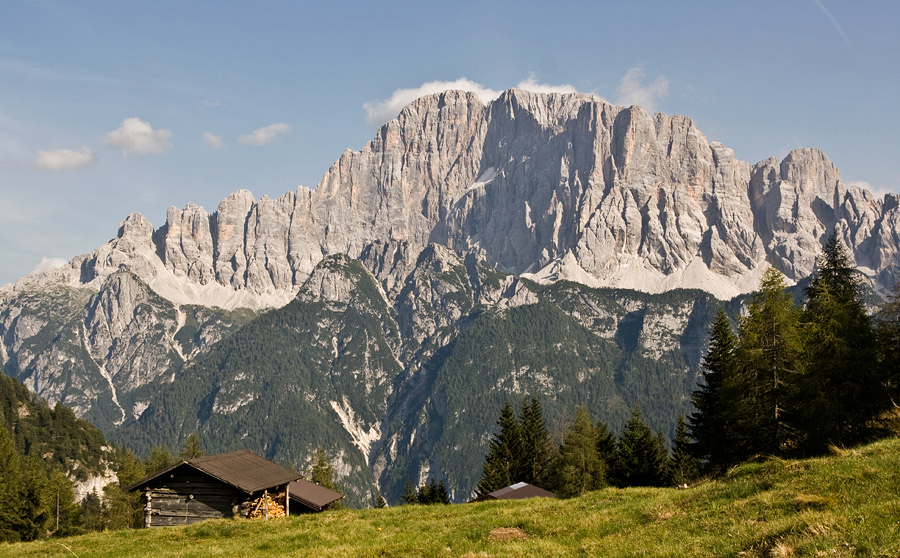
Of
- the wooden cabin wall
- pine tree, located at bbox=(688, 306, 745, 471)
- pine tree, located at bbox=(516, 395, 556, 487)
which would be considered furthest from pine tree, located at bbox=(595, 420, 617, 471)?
the wooden cabin wall

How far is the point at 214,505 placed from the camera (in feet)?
123

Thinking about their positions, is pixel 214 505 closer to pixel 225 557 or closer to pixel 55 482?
pixel 225 557

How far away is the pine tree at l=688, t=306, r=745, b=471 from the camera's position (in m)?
49.2

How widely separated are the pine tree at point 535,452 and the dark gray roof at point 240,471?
4702cm

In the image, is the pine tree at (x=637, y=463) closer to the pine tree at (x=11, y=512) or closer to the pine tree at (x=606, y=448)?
the pine tree at (x=606, y=448)

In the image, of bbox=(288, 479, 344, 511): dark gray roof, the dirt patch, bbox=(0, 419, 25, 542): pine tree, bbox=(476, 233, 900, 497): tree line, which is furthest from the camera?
bbox=(0, 419, 25, 542): pine tree

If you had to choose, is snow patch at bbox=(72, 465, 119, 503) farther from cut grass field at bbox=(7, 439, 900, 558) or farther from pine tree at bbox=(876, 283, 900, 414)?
pine tree at bbox=(876, 283, 900, 414)

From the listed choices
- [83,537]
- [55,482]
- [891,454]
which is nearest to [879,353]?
[891,454]

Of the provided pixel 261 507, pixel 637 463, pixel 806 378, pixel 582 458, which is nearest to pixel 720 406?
pixel 806 378

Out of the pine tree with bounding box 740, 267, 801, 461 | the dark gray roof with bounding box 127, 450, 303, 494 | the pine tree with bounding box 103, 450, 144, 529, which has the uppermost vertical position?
the pine tree with bounding box 740, 267, 801, 461

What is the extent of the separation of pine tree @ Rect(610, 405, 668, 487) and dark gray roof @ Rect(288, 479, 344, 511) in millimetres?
34547

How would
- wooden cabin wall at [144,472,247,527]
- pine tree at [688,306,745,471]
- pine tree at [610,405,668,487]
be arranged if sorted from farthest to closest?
pine tree at [610,405,668,487] < pine tree at [688,306,745,471] < wooden cabin wall at [144,472,247,527]

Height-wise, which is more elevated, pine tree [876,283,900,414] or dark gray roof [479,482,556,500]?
pine tree [876,283,900,414]

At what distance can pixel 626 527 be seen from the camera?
1911 centimetres
